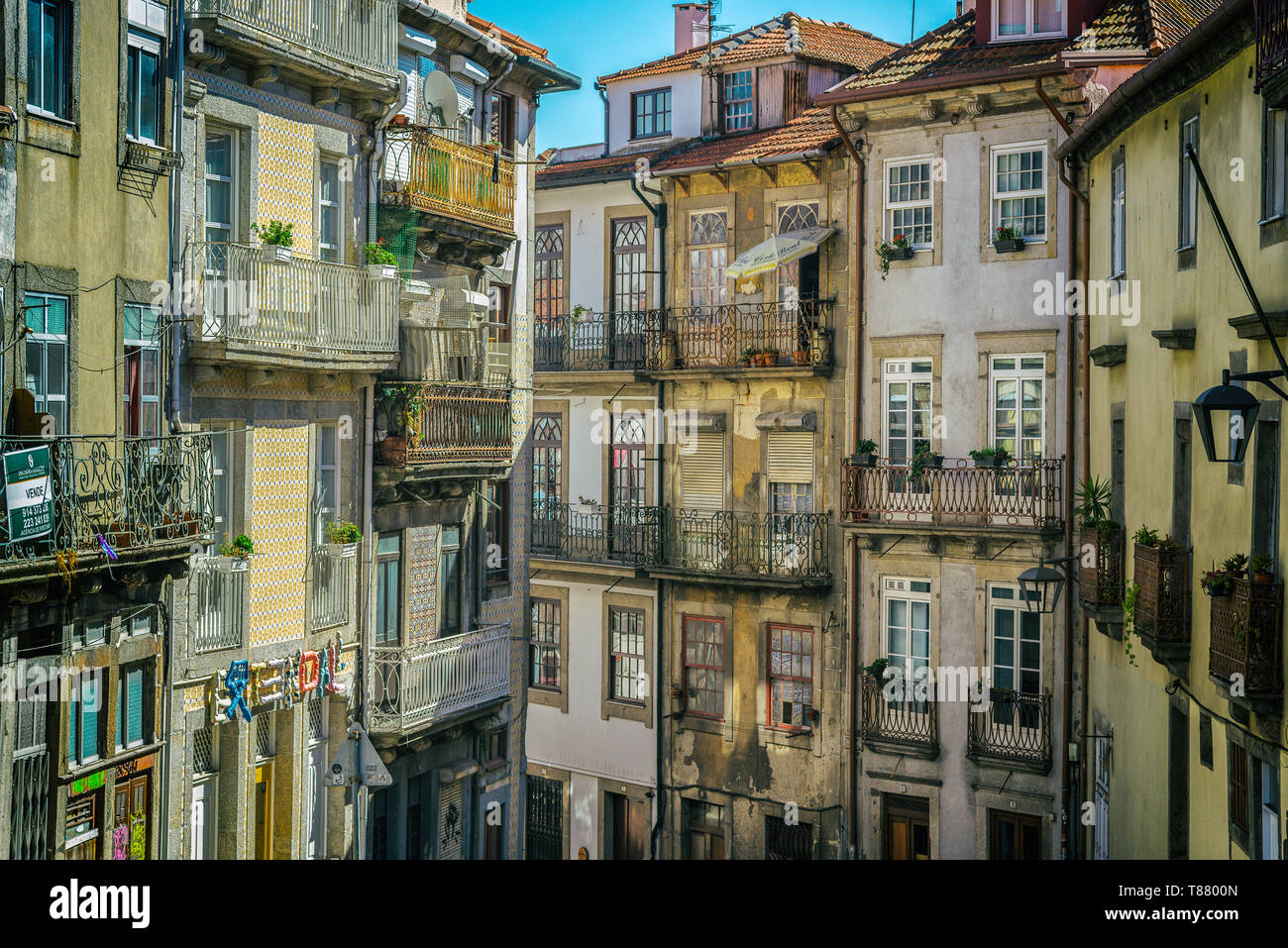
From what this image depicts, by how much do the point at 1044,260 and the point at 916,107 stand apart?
369 centimetres

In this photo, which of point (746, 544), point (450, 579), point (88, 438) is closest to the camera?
point (88, 438)

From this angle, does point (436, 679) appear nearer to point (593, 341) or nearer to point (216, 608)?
point (216, 608)

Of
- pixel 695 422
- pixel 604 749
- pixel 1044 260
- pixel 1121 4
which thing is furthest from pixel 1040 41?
pixel 604 749

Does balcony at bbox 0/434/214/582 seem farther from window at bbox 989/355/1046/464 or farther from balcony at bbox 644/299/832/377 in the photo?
window at bbox 989/355/1046/464

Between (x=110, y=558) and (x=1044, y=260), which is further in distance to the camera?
(x=1044, y=260)

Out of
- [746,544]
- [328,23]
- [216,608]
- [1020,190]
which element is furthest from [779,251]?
[216,608]

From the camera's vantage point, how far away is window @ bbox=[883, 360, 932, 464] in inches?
1129

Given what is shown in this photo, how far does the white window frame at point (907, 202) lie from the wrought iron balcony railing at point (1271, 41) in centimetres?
1386

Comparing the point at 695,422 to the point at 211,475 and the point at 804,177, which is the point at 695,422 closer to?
the point at 804,177

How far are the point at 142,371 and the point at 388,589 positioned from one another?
680 centimetres

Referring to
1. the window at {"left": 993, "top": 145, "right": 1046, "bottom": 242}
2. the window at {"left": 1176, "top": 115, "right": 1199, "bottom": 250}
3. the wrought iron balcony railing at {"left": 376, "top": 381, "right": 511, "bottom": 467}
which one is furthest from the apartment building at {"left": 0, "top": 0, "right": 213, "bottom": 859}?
the window at {"left": 993, "top": 145, "right": 1046, "bottom": 242}

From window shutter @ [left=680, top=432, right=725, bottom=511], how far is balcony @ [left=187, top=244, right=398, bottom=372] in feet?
34.3

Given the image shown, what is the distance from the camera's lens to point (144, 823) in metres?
19.0

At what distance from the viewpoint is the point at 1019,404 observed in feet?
90.7
